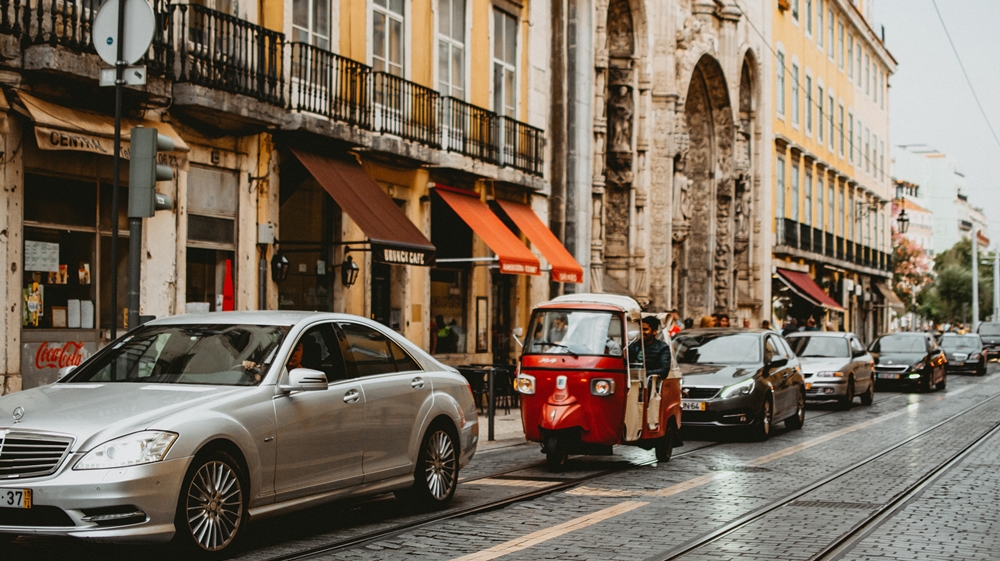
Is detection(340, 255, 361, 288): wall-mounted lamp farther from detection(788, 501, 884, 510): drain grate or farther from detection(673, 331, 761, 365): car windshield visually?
detection(788, 501, 884, 510): drain grate

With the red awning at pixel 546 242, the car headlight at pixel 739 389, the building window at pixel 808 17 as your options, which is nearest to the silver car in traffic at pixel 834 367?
the red awning at pixel 546 242

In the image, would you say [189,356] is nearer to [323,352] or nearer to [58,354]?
[323,352]

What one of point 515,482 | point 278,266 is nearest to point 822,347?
point 278,266

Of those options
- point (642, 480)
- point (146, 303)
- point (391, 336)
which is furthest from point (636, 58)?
point (391, 336)

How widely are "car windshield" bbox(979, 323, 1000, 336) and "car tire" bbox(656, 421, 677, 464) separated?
167ft

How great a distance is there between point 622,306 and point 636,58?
21.7 metres

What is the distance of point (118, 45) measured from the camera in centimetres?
1150

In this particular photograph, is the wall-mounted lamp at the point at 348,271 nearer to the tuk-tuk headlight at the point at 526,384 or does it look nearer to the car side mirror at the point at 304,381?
the tuk-tuk headlight at the point at 526,384

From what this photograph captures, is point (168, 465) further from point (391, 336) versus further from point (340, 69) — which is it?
point (340, 69)

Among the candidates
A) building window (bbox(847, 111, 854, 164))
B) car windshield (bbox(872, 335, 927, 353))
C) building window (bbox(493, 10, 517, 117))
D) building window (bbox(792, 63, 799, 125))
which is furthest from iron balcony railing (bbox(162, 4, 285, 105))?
building window (bbox(847, 111, 854, 164))

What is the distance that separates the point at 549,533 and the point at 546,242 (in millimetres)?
18492

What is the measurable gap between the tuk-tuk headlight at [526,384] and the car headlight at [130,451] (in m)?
6.43

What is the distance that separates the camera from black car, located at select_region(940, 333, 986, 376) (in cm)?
4391

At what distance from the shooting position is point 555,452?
1339 centimetres
